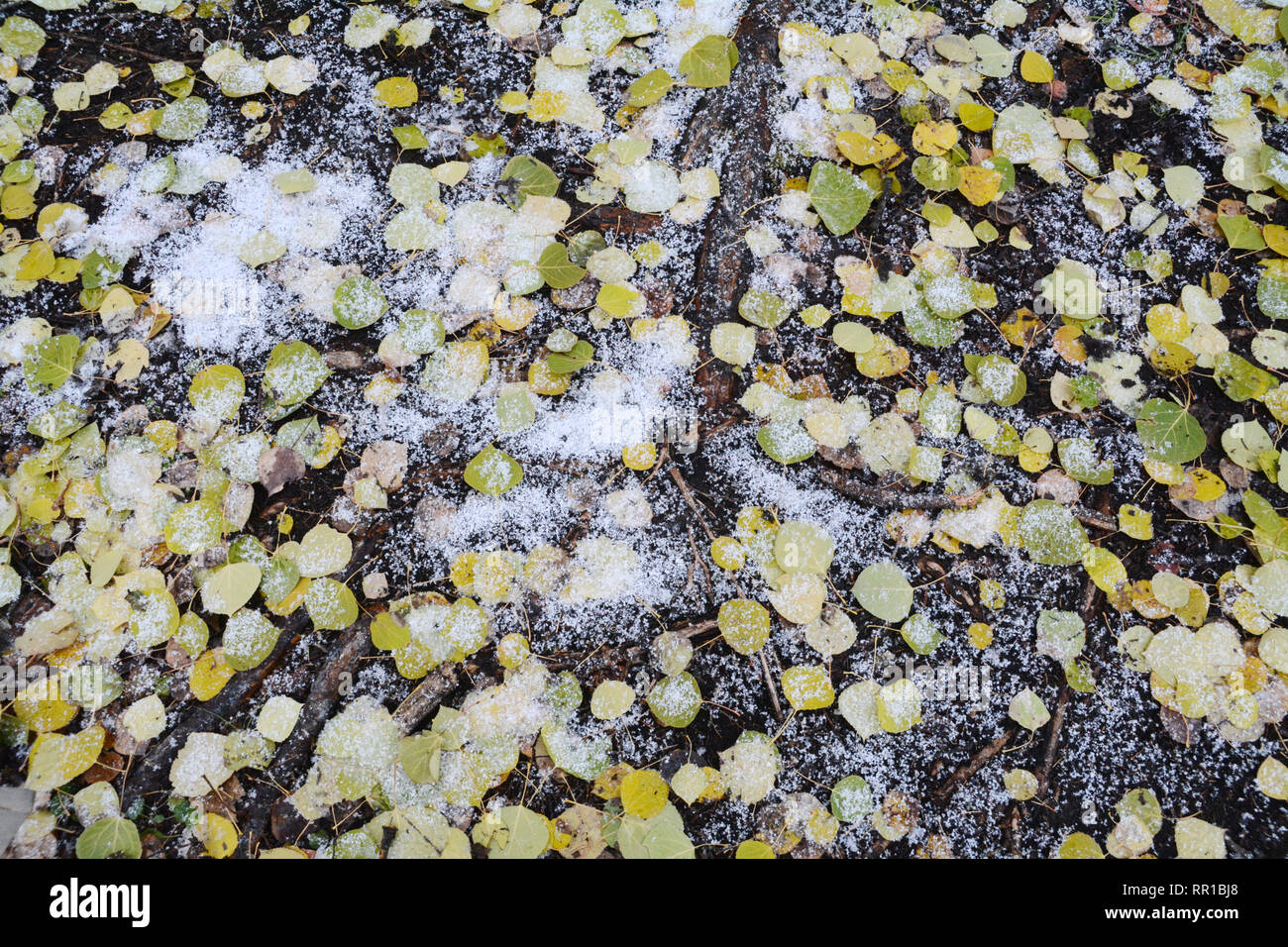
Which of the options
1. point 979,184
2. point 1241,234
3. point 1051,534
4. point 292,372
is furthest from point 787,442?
point 1241,234

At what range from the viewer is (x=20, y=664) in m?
1.39

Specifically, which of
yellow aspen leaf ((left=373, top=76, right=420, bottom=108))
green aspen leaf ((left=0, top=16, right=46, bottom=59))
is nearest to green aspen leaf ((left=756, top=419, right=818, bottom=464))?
yellow aspen leaf ((left=373, top=76, right=420, bottom=108))

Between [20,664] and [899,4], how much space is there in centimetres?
257

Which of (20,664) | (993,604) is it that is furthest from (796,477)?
(20,664)

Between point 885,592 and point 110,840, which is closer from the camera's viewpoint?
point 110,840

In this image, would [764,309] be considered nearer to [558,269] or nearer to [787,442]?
[787,442]

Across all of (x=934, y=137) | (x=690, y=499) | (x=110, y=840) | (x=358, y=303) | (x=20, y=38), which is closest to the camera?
(x=110, y=840)

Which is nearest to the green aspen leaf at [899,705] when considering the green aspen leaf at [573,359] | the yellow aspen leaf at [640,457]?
the yellow aspen leaf at [640,457]

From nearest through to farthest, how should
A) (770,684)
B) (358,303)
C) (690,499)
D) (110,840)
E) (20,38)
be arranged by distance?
(110,840)
(770,684)
(690,499)
(358,303)
(20,38)

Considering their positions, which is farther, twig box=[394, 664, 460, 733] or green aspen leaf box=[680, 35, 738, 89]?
green aspen leaf box=[680, 35, 738, 89]

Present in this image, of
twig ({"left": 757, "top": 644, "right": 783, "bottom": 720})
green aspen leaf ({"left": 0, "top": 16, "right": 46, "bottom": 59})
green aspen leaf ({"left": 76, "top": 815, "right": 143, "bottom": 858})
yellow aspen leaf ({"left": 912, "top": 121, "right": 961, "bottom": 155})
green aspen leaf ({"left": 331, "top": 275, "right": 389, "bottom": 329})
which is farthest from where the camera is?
green aspen leaf ({"left": 0, "top": 16, "right": 46, "bottom": 59})

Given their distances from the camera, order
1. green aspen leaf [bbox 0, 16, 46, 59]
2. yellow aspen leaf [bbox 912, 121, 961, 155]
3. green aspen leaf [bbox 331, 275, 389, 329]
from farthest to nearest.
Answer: green aspen leaf [bbox 0, 16, 46, 59] → yellow aspen leaf [bbox 912, 121, 961, 155] → green aspen leaf [bbox 331, 275, 389, 329]

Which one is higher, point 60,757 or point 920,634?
point 920,634

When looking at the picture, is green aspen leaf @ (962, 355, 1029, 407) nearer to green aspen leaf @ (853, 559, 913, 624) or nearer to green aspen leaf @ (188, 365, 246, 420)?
green aspen leaf @ (853, 559, 913, 624)
